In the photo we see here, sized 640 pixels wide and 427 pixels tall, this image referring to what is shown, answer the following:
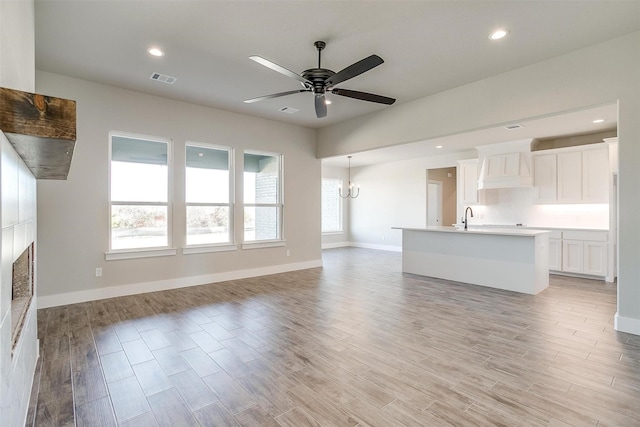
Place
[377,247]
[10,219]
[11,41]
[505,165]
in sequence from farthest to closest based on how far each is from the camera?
→ [377,247] < [505,165] < [11,41] < [10,219]

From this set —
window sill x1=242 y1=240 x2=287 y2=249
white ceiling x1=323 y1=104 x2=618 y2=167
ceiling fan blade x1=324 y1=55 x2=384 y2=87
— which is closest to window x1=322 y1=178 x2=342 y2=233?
white ceiling x1=323 y1=104 x2=618 y2=167

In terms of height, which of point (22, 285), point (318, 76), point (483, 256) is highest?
point (318, 76)

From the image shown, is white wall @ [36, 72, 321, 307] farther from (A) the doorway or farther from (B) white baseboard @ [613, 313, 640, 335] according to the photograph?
(A) the doorway

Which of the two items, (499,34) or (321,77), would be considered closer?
(499,34)

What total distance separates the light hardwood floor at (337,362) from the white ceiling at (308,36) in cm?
300

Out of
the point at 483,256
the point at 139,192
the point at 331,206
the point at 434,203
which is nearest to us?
the point at 139,192

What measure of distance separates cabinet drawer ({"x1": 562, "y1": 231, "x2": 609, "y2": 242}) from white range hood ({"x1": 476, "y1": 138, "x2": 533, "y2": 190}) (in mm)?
1200

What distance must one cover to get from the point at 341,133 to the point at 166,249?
3.85 m

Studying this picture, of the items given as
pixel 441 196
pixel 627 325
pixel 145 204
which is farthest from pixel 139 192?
pixel 441 196

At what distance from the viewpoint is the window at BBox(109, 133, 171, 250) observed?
15.5 ft

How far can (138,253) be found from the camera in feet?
15.8

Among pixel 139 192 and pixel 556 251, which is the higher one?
pixel 139 192

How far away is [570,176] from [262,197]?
19.9 feet

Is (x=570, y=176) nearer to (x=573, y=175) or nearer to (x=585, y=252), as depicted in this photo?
(x=573, y=175)
